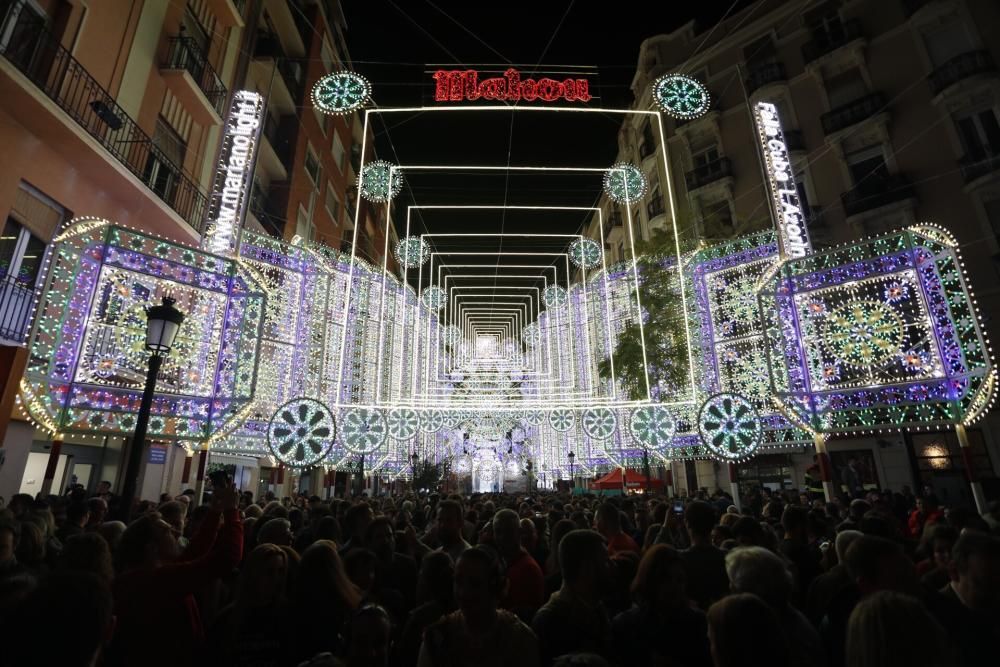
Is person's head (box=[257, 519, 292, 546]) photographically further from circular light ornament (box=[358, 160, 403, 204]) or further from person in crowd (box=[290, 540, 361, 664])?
circular light ornament (box=[358, 160, 403, 204])

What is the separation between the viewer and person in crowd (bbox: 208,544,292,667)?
270cm

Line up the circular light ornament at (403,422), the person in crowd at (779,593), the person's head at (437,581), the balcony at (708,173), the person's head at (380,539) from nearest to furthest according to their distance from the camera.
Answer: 1. the person in crowd at (779,593)
2. the person's head at (437,581)
3. the person's head at (380,539)
4. the circular light ornament at (403,422)
5. the balcony at (708,173)

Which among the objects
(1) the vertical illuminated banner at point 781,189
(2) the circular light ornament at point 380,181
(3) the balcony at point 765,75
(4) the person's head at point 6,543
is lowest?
(4) the person's head at point 6,543

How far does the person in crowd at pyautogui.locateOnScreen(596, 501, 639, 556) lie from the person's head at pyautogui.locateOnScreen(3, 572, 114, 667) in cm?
396

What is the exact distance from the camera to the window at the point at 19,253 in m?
9.78

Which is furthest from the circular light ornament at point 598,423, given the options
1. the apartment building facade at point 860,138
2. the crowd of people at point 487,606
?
the crowd of people at point 487,606

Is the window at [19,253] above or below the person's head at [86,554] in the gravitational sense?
above

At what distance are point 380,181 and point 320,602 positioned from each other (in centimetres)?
1653

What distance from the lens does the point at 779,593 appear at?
2.65 meters

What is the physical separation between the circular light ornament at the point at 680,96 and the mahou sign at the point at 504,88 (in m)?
1.93

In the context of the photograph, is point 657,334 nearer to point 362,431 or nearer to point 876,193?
point 876,193

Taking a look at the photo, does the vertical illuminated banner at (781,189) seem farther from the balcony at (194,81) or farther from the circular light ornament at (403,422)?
the balcony at (194,81)

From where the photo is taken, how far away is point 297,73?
2400 cm

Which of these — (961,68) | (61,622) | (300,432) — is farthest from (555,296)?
(61,622)
